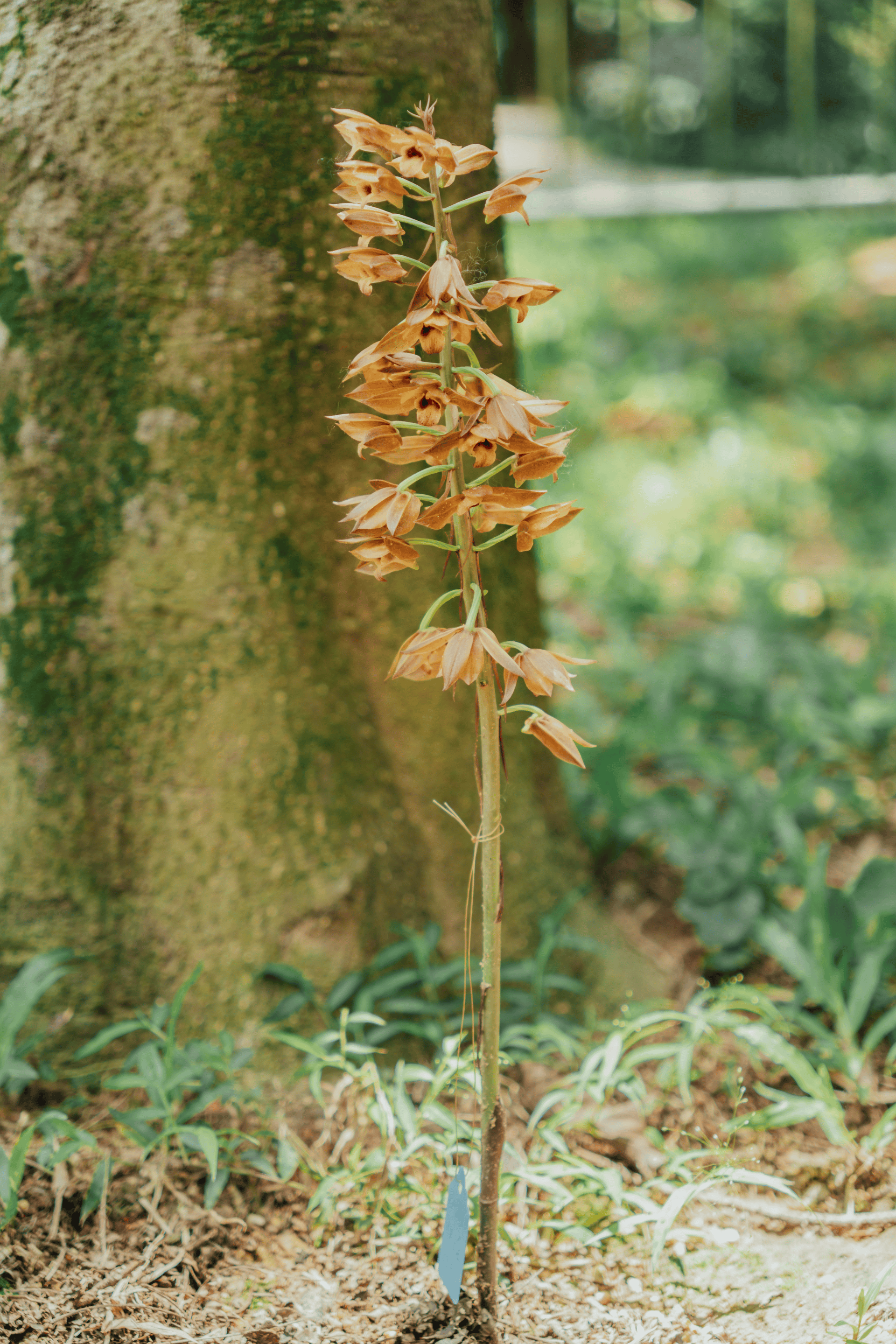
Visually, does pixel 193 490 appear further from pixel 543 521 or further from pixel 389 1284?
pixel 389 1284

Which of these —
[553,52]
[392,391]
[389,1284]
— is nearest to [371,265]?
[392,391]

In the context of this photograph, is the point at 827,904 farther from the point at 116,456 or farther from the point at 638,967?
the point at 116,456

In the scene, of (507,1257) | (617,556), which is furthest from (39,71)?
(617,556)

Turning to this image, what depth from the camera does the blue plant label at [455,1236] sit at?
3.78 feet

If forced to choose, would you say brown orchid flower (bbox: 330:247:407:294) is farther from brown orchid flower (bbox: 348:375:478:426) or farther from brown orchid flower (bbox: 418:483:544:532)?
brown orchid flower (bbox: 418:483:544:532)

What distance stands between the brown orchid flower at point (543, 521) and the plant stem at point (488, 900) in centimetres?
6

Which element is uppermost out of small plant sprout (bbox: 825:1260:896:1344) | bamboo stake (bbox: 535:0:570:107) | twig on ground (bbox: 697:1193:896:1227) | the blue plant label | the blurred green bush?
bamboo stake (bbox: 535:0:570:107)

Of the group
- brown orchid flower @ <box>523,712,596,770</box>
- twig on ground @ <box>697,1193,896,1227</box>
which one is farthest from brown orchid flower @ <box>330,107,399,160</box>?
twig on ground @ <box>697,1193,896,1227</box>

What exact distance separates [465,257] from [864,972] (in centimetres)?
147

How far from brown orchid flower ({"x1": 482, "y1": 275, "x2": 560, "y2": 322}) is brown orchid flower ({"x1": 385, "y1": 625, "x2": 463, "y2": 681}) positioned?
350 millimetres

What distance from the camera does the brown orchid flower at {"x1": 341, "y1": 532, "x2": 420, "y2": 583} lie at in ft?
3.61

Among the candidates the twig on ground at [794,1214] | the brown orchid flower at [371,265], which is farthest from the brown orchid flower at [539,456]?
the twig on ground at [794,1214]

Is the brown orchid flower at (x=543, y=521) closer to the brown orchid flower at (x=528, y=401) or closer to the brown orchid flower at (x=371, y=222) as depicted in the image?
the brown orchid flower at (x=528, y=401)

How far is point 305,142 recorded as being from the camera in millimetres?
1626
